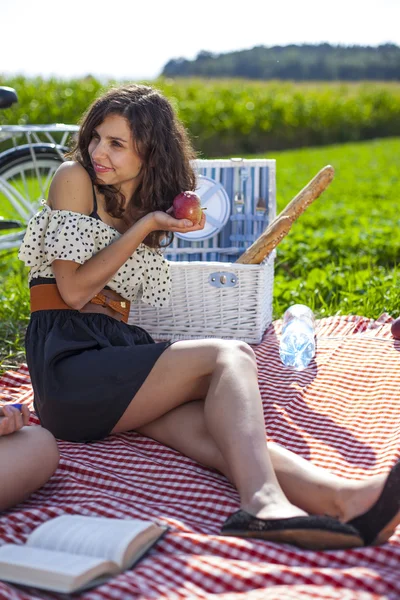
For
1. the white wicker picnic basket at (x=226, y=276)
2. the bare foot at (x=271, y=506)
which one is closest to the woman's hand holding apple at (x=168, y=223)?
the bare foot at (x=271, y=506)

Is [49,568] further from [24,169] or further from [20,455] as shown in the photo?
[24,169]

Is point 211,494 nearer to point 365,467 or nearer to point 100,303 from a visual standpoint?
point 365,467

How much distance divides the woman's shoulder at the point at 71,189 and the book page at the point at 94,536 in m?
1.13

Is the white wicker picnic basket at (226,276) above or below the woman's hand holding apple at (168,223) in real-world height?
below

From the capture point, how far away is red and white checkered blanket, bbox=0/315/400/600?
1677mm

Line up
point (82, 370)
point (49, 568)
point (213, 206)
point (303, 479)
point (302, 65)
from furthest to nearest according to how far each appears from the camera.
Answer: point (302, 65)
point (213, 206)
point (82, 370)
point (303, 479)
point (49, 568)

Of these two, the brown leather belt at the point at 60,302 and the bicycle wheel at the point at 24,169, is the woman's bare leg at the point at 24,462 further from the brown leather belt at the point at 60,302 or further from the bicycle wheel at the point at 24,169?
the bicycle wheel at the point at 24,169

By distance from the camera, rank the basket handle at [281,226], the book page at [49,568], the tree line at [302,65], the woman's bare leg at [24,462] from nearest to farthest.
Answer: the book page at [49,568]
the woman's bare leg at [24,462]
the basket handle at [281,226]
the tree line at [302,65]

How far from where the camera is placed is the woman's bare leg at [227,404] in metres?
1.93

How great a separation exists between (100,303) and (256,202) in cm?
180

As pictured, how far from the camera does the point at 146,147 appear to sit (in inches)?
105

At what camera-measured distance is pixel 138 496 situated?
7.46 feet

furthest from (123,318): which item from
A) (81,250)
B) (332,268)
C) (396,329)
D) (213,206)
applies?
(332,268)

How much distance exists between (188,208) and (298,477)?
1023 millimetres
